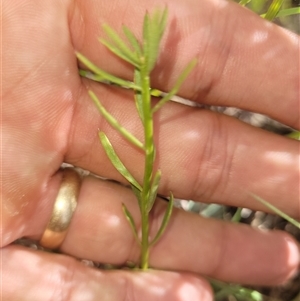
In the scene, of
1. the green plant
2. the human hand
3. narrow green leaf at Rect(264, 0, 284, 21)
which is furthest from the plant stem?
narrow green leaf at Rect(264, 0, 284, 21)

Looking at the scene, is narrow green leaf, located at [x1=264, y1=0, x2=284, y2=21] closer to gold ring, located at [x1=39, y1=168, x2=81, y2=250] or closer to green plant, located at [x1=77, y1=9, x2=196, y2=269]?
green plant, located at [x1=77, y1=9, x2=196, y2=269]

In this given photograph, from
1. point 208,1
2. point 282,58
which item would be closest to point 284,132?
point 282,58

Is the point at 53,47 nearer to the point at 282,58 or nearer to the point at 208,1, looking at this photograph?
the point at 208,1

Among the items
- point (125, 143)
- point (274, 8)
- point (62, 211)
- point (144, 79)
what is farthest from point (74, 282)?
point (274, 8)

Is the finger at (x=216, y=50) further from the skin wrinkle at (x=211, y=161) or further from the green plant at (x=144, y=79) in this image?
the green plant at (x=144, y=79)

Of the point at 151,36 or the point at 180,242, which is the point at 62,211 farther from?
the point at 151,36
